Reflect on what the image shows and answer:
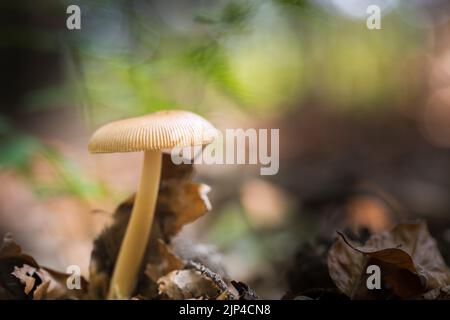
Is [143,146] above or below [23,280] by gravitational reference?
above

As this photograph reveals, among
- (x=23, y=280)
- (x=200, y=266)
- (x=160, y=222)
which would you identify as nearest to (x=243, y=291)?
(x=200, y=266)

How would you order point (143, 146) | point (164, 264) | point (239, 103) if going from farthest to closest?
1. point (239, 103)
2. point (164, 264)
3. point (143, 146)

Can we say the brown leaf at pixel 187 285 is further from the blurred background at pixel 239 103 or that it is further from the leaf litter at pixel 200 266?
the blurred background at pixel 239 103

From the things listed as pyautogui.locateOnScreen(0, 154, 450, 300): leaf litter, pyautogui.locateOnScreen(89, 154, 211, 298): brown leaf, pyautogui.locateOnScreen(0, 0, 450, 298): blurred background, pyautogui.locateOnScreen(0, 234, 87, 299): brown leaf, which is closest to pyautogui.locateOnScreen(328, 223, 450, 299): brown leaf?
pyautogui.locateOnScreen(0, 154, 450, 300): leaf litter

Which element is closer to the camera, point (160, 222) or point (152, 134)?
point (152, 134)

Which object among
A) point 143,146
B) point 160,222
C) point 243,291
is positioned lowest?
point 243,291

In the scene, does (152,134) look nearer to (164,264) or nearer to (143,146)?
(143,146)
